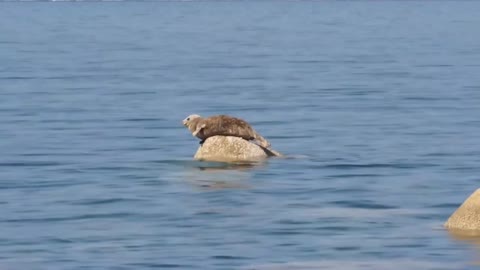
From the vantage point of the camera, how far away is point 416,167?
32.3m

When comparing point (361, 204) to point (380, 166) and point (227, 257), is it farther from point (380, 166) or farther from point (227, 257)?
point (380, 166)

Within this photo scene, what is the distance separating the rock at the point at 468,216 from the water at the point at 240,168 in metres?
0.50

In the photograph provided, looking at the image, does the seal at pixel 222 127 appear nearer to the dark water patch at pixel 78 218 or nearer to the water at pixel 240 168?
the water at pixel 240 168

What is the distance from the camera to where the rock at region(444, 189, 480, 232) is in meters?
23.8

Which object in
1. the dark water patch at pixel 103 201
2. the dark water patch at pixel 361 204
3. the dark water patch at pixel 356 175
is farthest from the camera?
the dark water patch at pixel 356 175

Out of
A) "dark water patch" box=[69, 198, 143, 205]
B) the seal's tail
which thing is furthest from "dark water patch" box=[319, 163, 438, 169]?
"dark water patch" box=[69, 198, 143, 205]

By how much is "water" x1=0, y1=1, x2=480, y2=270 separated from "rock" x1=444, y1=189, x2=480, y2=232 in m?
0.50

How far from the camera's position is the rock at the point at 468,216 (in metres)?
23.8

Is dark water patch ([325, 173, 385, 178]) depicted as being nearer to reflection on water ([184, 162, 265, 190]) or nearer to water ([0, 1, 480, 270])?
water ([0, 1, 480, 270])

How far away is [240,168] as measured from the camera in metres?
30.5

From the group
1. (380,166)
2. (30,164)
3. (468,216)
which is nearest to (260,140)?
(380,166)

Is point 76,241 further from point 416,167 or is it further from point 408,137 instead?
point 408,137

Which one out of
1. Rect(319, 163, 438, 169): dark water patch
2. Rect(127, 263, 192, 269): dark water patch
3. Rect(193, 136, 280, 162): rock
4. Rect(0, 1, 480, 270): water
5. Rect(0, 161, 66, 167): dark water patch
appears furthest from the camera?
Rect(0, 161, 66, 167): dark water patch

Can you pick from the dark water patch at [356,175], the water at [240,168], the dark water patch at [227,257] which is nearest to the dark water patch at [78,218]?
the water at [240,168]
